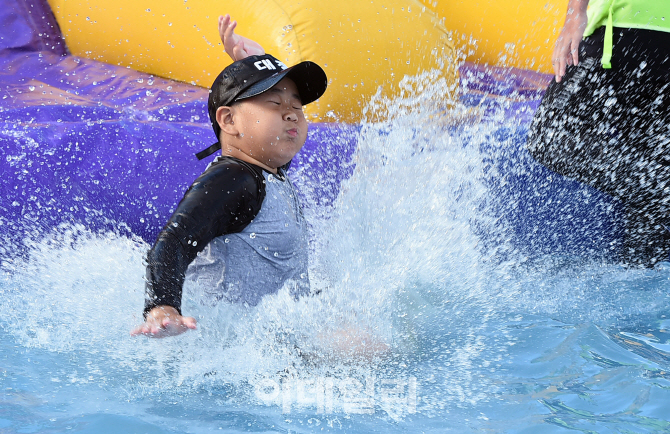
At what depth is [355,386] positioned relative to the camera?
1.43 meters

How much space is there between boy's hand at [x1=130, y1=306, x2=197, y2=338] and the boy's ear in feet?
1.90

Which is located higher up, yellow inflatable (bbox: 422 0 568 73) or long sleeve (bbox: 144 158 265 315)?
yellow inflatable (bbox: 422 0 568 73)

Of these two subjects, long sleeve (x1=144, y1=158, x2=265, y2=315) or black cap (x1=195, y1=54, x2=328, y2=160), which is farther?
black cap (x1=195, y1=54, x2=328, y2=160)

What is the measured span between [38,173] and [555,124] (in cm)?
169

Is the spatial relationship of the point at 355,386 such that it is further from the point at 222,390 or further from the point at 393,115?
the point at 393,115

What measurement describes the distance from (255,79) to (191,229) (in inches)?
18.9

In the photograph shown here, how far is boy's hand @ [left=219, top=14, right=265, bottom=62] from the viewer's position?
1919mm

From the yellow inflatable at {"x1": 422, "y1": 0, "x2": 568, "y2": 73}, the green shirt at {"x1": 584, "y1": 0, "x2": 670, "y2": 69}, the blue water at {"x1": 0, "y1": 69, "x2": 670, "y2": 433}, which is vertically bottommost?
the blue water at {"x1": 0, "y1": 69, "x2": 670, "y2": 433}

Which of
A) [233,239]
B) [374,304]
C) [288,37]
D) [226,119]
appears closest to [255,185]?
[233,239]

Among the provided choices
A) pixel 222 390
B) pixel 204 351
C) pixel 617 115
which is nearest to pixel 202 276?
pixel 204 351

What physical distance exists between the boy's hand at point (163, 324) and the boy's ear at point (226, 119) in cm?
58

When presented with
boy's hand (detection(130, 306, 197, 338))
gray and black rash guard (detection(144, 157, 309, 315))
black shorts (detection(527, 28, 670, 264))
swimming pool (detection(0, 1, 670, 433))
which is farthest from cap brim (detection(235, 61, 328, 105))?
black shorts (detection(527, 28, 670, 264))

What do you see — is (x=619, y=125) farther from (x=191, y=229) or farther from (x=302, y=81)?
(x=191, y=229)

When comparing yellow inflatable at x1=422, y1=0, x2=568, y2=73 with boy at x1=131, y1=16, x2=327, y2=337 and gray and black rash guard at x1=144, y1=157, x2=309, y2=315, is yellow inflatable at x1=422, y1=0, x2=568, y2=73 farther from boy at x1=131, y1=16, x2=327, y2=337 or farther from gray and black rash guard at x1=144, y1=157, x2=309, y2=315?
gray and black rash guard at x1=144, y1=157, x2=309, y2=315
